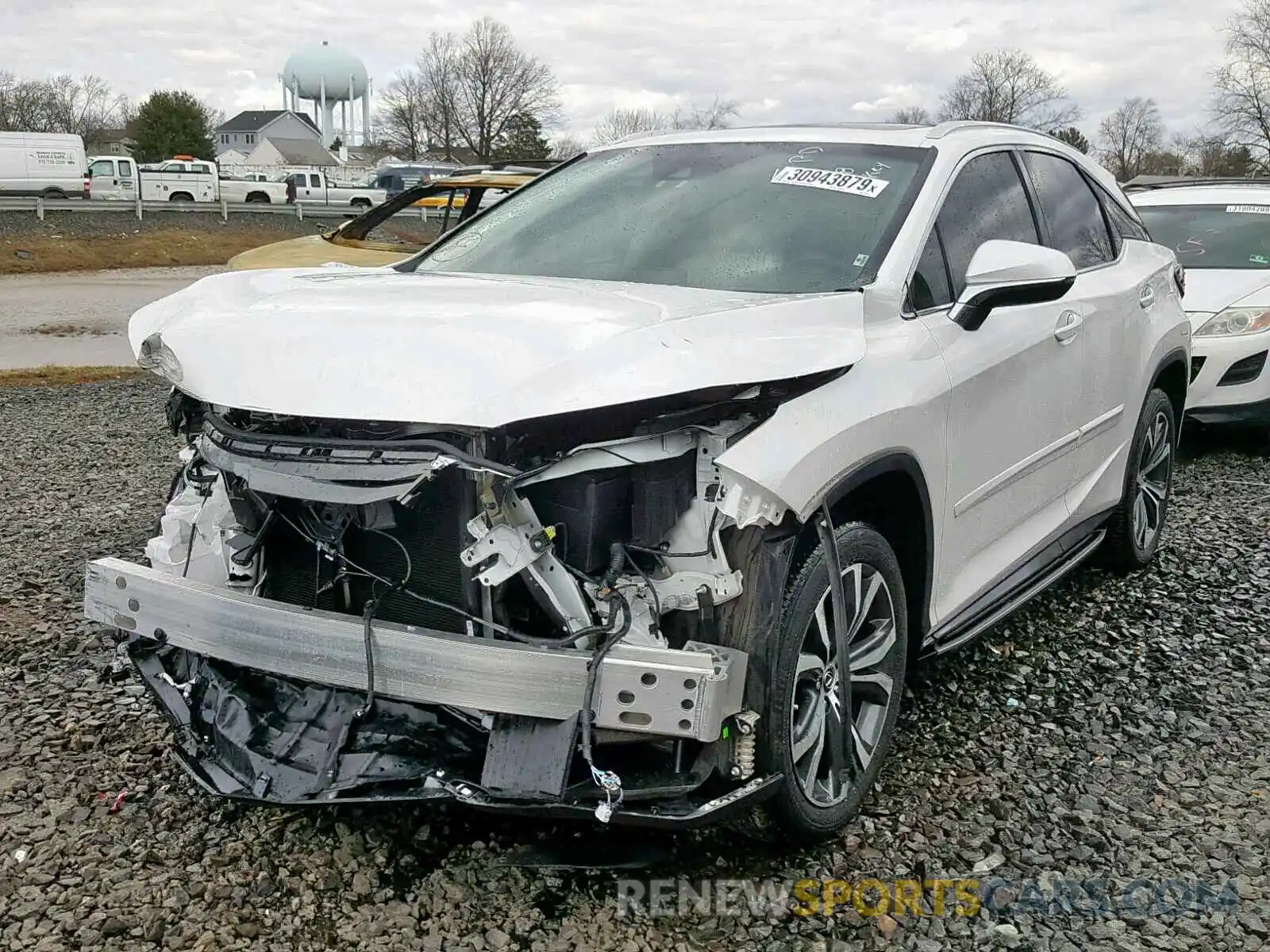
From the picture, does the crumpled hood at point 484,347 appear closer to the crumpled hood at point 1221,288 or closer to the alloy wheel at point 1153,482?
the alloy wheel at point 1153,482

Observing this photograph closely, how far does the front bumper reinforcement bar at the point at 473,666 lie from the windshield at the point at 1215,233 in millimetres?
7230

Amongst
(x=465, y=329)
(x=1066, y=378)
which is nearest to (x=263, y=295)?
(x=465, y=329)

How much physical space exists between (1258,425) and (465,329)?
674 centimetres

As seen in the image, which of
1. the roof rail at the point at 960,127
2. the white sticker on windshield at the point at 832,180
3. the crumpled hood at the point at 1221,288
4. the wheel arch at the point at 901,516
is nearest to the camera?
the wheel arch at the point at 901,516

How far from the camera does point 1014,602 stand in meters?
3.79

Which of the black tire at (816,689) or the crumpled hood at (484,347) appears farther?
the black tire at (816,689)

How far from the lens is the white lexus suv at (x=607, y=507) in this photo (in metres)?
2.45

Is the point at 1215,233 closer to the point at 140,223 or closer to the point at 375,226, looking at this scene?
the point at 375,226

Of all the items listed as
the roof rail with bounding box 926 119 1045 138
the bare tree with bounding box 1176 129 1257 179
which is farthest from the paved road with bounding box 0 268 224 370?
the bare tree with bounding box 1176 129 1257 179

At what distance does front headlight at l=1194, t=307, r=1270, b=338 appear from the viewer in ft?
24.9

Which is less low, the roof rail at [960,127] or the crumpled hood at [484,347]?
the roof rail at [960,127]

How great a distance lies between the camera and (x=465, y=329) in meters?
2.55

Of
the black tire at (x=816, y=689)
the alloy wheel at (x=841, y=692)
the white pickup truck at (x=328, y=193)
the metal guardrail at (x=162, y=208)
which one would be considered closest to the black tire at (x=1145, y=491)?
the black tire at (x=816, y=689)

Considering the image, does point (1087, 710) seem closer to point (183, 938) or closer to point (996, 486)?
point (996, 486)
